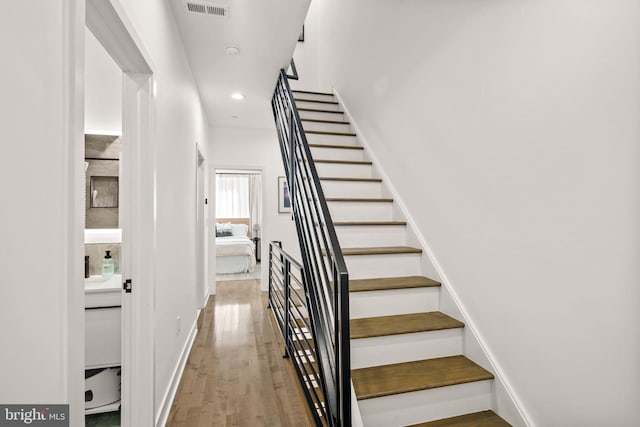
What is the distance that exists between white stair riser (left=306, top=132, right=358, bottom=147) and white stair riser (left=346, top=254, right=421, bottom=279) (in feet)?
5.23

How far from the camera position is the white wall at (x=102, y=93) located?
7.59 ft

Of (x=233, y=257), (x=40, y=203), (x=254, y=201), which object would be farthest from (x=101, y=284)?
(x=254, y=201)

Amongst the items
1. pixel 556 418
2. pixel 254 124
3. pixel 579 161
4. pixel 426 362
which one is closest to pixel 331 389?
pixel 426 362

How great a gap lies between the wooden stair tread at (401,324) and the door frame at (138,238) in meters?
1.10

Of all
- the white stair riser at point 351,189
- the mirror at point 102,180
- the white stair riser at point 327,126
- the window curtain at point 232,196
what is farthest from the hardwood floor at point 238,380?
the window curtain at point 232,196

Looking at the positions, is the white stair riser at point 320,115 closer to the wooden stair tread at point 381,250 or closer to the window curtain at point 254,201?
the wooden stair tread at point 381,250

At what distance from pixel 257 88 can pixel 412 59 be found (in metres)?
1.86

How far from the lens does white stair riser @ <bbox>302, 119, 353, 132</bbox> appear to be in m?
3.63

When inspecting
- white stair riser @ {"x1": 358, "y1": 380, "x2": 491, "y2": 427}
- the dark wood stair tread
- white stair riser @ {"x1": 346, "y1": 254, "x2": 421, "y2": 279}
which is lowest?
white stair riser @ {"x1": 358, "y1": 380, "x2": 491, "y2": 427}

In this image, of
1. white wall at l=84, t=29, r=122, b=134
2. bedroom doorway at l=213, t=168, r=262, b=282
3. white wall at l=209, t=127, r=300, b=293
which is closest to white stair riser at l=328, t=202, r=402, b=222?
white wall at l=84, t=29, r=122, b=134

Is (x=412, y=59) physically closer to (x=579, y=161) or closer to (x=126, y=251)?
(x=579, y=161)

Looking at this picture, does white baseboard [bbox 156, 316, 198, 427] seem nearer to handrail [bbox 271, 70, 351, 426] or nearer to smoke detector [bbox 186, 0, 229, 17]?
handrail [bbox 271, 70, 351, 426]

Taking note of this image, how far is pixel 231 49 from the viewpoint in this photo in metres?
2.81

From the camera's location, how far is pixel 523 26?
5.01ft
